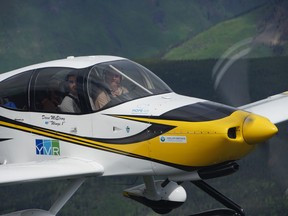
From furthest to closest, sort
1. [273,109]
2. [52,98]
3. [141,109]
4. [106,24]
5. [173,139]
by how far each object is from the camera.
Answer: [106,24] → [273,109] → [52,98] → [141,109] → [173,139]

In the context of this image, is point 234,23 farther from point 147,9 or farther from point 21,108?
point 21,108

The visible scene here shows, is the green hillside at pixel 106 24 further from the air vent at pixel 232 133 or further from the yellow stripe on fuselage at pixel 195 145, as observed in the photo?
the air vent at pixel 232 133

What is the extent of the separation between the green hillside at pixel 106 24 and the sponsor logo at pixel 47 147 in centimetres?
5658

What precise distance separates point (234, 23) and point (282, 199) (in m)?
49.7

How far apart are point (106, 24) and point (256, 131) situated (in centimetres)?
6937

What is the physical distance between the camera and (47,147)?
18.1 meters

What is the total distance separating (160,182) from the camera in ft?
63.5

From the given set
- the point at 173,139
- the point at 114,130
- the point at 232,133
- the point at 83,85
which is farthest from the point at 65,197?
the point at 232,133

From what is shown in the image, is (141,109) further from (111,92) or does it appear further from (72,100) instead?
(72,100)

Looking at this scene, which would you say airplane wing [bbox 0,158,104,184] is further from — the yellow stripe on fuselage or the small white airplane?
the yellow stripe on fuselage

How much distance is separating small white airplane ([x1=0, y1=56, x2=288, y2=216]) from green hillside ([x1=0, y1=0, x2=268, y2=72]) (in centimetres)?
5635

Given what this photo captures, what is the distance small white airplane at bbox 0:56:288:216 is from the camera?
16.6 metres

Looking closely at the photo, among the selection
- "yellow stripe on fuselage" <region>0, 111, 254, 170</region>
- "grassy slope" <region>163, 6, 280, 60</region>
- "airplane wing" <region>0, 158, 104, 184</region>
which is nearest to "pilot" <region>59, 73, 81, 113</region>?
"airplane wing" <region>0, 158, 104, 184</region>

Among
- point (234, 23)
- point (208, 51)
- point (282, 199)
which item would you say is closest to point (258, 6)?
point (234, 23)
